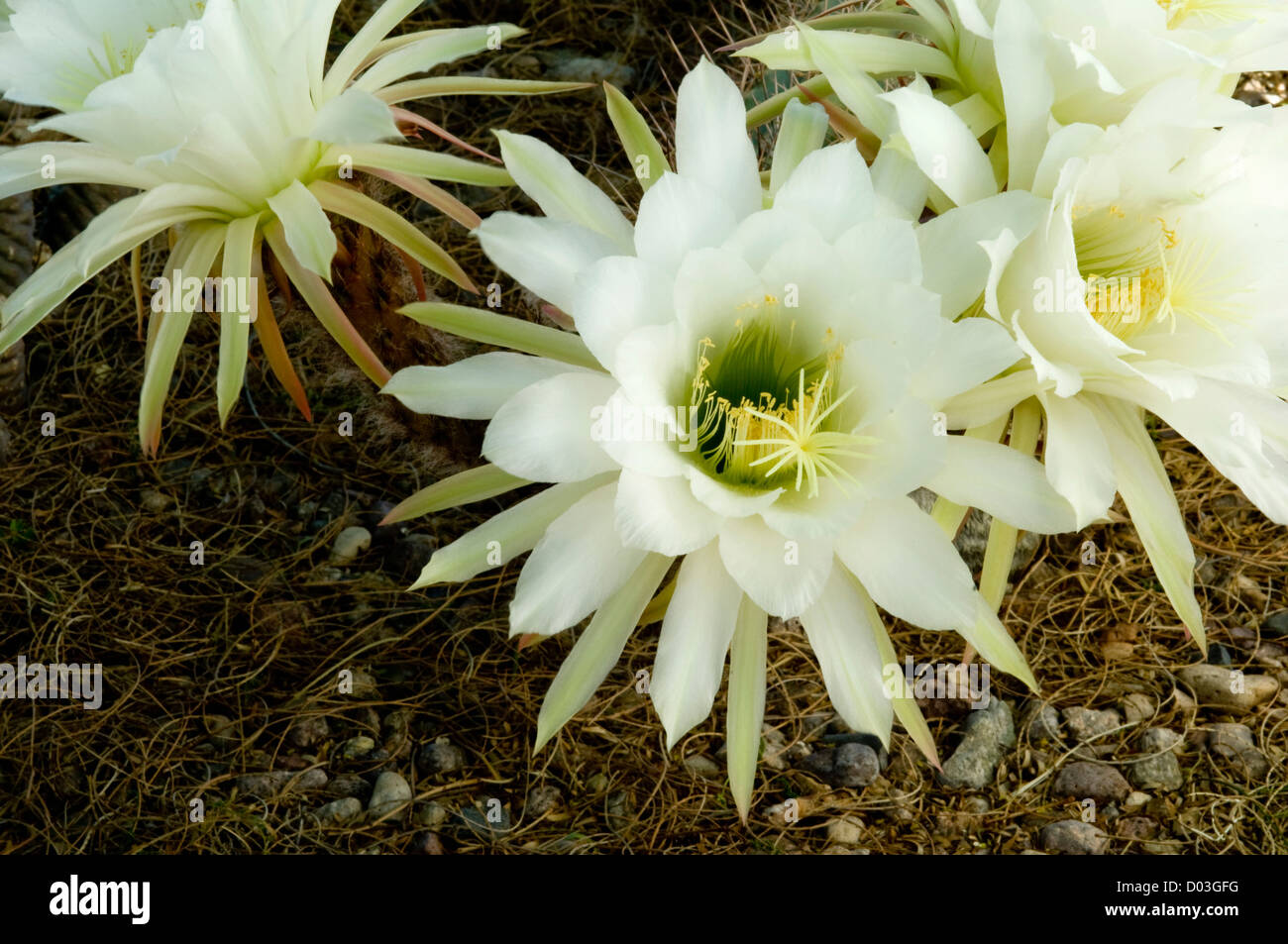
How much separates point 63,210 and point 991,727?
1.66m

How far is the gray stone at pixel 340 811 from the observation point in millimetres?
1389

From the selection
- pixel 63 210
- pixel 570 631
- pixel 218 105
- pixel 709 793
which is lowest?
pixel 709 793

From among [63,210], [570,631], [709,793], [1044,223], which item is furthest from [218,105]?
[63,210]

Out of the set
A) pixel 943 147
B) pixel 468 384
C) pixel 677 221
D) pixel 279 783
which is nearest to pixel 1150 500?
pixel 943 147

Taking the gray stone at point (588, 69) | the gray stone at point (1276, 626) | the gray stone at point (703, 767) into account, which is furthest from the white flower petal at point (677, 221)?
the gray stone at point (588, 69)

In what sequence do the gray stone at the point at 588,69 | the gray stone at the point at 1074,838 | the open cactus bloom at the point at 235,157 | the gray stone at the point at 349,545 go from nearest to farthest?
the open cactus bloom at the point at 235,157 < the gray stone at the point at 1074,838 < the gray stone at the point at 349,545 < the gray stone at the point at 588,69

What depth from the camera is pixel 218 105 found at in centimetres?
84

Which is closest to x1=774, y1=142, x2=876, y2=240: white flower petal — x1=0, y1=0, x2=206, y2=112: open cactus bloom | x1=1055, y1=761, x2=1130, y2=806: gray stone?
x1=0, y1=0, x2=206, y2=112: open cactus bloom

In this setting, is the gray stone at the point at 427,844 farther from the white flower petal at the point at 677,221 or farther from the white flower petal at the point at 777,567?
the white flower petal at the point at 677,221

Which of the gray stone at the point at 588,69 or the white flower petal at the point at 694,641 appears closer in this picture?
the white flower petal at the point at 694,641

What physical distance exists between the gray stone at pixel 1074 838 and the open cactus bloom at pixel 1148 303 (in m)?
0.60

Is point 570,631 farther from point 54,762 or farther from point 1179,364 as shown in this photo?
point 1179,364

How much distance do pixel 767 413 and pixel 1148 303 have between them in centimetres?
31

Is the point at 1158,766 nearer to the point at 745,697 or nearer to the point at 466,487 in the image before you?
the point at 745,697
